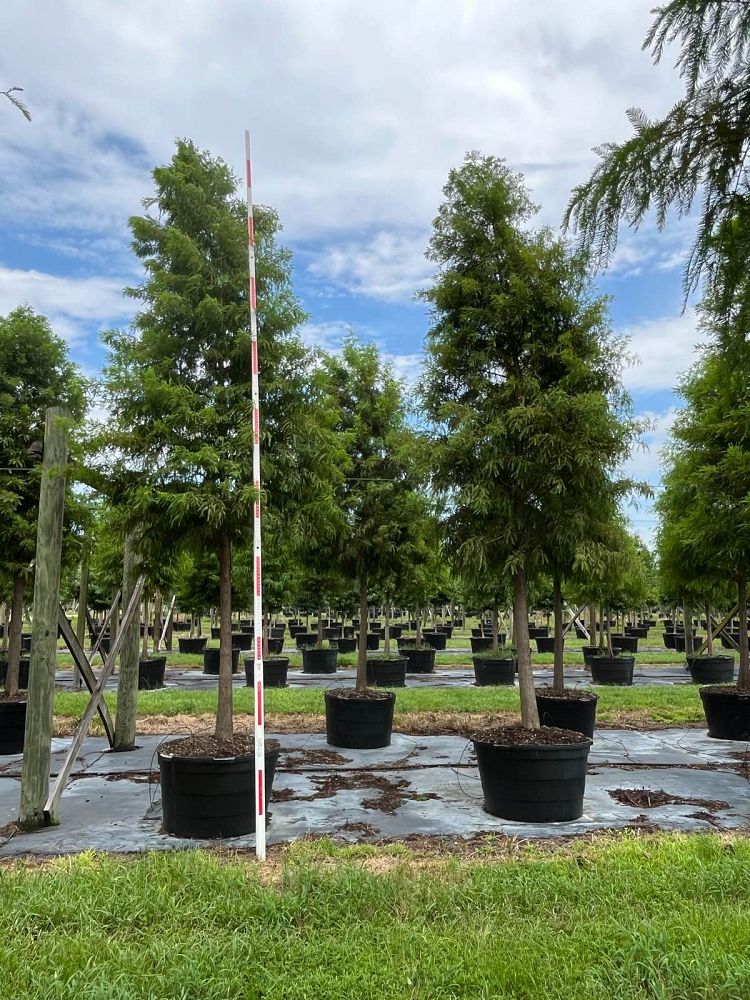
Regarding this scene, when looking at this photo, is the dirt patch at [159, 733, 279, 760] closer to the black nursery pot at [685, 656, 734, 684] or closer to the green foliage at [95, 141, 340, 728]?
the green foliage at [95, 141, 340, 728]

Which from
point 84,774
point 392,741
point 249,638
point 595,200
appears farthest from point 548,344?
point 249,638

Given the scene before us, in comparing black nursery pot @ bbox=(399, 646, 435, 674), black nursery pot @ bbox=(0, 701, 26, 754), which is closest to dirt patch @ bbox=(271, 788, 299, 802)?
black nursery pot @ bbox=(0, 701, 26, 754)

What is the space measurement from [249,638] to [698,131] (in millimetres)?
20638

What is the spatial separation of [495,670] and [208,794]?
411 inches

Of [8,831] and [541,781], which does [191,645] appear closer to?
[8,831]

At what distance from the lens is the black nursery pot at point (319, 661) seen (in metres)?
16.6

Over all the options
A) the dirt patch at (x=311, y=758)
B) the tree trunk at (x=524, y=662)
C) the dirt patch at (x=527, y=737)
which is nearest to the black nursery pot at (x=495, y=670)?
the dirt patch at (x=311, y=758)

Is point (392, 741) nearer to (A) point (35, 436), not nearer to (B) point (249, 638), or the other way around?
(A) point (35, 436)

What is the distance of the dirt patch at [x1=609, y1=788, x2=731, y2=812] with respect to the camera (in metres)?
5.42

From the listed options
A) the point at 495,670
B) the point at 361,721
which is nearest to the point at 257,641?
the point at 361,721

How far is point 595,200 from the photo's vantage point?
2.51m

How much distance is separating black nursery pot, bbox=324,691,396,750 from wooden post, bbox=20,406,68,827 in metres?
3.20

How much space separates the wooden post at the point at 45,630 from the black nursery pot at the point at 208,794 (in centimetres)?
98

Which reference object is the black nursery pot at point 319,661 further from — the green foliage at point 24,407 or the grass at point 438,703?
the green foliage at point 24,407
